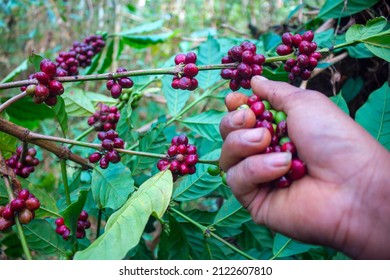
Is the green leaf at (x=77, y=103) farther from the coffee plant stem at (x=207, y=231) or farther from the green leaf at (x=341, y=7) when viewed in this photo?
the green leaf at (x=341, y=7)

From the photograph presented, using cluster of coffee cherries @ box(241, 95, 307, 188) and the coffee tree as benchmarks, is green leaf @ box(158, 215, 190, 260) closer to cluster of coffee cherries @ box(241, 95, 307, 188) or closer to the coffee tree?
the coffee tree

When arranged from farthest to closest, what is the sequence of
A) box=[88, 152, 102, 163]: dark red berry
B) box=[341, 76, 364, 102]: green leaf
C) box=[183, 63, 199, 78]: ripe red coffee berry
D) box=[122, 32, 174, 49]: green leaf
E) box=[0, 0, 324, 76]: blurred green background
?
1. box=[0, 0, 324, 76]: blurred green background
2. box=[122, 32, 174, 49]: green leaf
3. box=[341, 76, 364, 102]: green leaf
4. box=[88, 152, 102, 163]: dark red berry
5. box=[183, 63, 199, 78]: ripe red coffee berry

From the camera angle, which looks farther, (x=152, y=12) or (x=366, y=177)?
(x=152, y=12)

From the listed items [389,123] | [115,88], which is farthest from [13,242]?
[389,123]

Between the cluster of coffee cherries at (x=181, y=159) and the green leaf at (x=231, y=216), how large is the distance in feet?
0.92

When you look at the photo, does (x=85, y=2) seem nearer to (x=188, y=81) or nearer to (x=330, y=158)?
(x=188, y=81)

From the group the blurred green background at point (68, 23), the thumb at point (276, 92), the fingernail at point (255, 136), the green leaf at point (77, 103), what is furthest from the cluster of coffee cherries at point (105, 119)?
the blurred green background at point (68, 23)

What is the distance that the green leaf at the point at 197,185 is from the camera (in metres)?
1.27

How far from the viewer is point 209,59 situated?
5.23 feet

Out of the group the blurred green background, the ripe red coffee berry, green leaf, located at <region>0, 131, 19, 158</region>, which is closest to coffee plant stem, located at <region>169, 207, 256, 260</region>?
the ripe red coffee berry

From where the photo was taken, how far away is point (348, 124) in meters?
0.82

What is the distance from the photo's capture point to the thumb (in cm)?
92

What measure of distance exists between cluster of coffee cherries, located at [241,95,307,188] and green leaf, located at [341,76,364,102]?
1088mm

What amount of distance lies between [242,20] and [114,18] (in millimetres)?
1705
